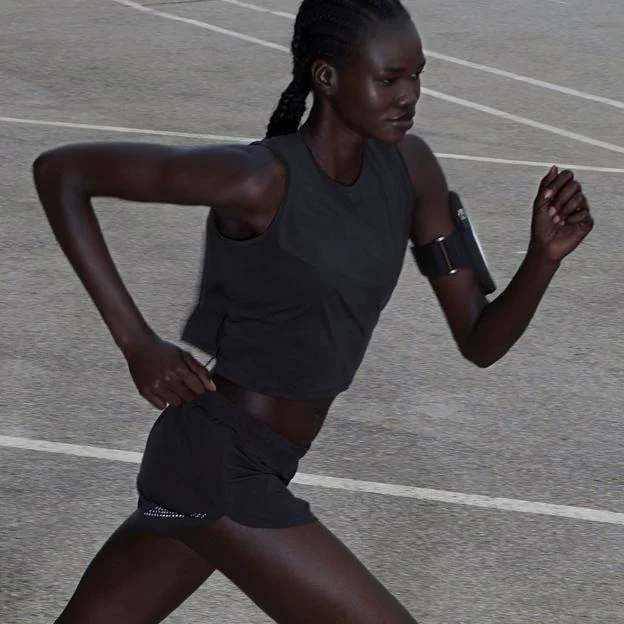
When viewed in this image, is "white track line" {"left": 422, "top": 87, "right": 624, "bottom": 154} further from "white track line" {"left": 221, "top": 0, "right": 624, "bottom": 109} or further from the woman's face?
the woman's face

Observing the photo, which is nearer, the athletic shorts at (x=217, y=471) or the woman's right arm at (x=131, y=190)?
the woman's right arm at (x=131, y=190)

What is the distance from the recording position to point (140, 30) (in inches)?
631

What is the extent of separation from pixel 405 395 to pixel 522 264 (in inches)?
131

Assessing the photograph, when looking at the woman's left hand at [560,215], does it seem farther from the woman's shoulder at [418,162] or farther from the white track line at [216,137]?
the white track line at [216,137]

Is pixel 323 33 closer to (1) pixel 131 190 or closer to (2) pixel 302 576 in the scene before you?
(1) pixel 131 190

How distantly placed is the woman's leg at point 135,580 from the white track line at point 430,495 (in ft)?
7.67

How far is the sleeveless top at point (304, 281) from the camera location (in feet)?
12.1

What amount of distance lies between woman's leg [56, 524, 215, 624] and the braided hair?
1.01m

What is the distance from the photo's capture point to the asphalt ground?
556 centimetres

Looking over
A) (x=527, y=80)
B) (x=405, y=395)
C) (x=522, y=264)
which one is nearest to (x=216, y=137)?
(x=527, y=80)

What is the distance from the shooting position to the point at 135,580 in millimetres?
3822

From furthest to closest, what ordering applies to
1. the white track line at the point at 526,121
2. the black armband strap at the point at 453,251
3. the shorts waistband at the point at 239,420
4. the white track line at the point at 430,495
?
the white track line at the point at 526,121, the white track line at the point at 430,495, the black armband strap at the point at 453,251, the shorts waistband at the point at 239,420

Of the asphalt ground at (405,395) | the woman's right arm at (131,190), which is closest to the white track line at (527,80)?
the asphalt ground at (405,395)

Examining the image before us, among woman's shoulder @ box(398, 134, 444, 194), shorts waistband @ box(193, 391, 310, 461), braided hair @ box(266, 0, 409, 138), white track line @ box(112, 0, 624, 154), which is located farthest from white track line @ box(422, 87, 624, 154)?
shorts waistband @ box(193, 391, 310, 461)
